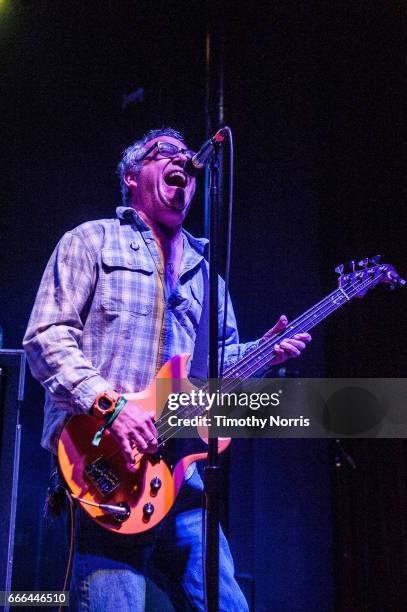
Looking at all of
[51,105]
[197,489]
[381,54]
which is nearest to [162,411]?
[197,489]

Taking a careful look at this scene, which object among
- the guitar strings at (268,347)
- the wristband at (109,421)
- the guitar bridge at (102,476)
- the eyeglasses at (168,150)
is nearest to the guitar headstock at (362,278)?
the guitar strings at (268,347)

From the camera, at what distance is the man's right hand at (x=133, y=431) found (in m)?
1.76

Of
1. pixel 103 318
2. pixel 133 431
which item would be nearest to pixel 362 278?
pixel 103 318

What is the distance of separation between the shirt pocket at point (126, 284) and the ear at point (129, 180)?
464mm

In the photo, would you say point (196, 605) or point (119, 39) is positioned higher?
point (119, 39)

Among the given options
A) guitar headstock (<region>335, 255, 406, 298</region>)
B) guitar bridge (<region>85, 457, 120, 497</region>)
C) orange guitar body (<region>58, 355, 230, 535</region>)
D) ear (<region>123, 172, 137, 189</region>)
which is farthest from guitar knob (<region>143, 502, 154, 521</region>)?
ear (<region>123, 172, 137, 189</region>)

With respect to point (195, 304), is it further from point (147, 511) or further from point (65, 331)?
point (147, 511)

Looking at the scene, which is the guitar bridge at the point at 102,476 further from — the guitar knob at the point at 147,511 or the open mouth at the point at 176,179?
the open mouth at the point at 176,179

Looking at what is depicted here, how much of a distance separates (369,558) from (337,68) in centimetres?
281

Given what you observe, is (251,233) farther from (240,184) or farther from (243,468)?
(243,468)

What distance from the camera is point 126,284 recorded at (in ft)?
6.89

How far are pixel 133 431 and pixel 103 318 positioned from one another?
1.46 feet

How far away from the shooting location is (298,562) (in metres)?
3.25

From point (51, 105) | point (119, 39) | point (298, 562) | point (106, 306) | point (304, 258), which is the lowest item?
point (298, 562)
